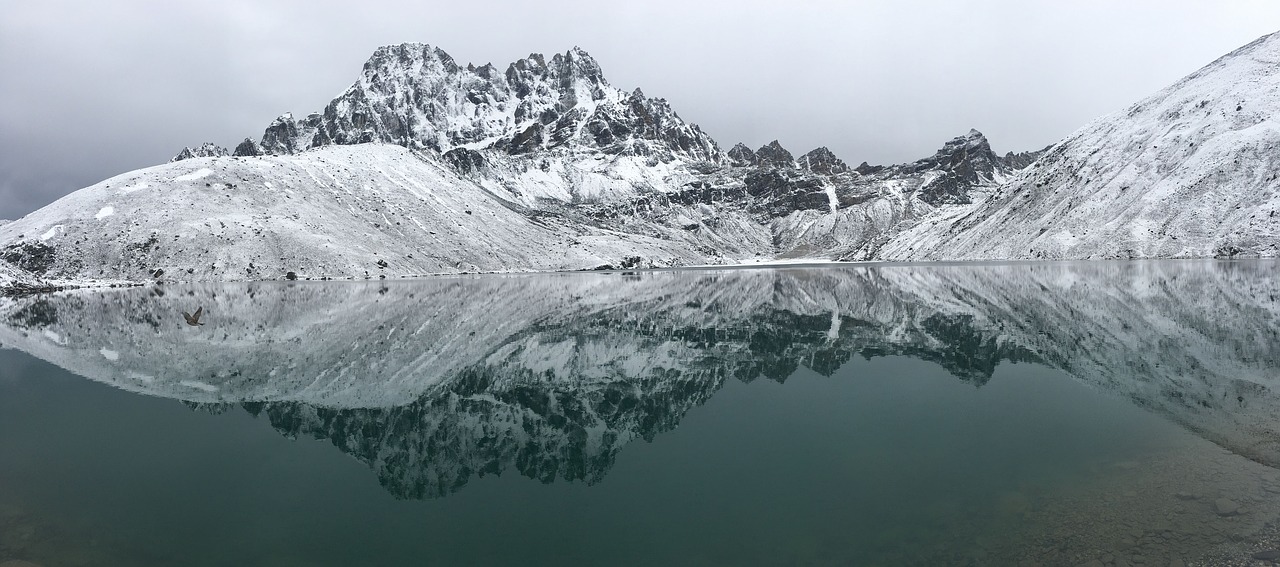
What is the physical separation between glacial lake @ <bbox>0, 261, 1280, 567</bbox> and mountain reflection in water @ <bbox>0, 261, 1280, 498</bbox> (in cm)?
25

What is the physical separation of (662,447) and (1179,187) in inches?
7616

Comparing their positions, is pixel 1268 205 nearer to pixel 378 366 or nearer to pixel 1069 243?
pixel 1069 243

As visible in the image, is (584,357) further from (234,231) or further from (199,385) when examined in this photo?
(234,231)

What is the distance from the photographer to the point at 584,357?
38.9m

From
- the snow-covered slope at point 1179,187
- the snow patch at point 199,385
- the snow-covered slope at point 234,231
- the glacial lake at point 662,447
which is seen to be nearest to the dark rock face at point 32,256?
the snow-covered slope at point 234,231

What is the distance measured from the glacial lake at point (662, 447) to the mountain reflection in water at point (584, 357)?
0.25m

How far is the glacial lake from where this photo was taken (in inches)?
532

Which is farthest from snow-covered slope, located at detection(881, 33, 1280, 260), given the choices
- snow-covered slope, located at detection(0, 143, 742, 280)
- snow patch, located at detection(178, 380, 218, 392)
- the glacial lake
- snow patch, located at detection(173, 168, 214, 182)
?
snow patch, located at detection(173, 168, 214, 182)

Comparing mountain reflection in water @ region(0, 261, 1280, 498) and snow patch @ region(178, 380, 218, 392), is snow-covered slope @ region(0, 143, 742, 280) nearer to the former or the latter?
mountain reflection in water @ region(0, 261, 1280, 498)

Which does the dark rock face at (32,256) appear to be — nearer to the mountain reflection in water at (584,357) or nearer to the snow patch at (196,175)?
the snow patch at (196,175)

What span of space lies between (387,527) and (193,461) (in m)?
10.4

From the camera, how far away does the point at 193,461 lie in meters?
20.4

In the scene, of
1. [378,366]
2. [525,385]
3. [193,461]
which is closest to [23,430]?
[193,461]

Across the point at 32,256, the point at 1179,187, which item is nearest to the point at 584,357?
the point at 32,256
